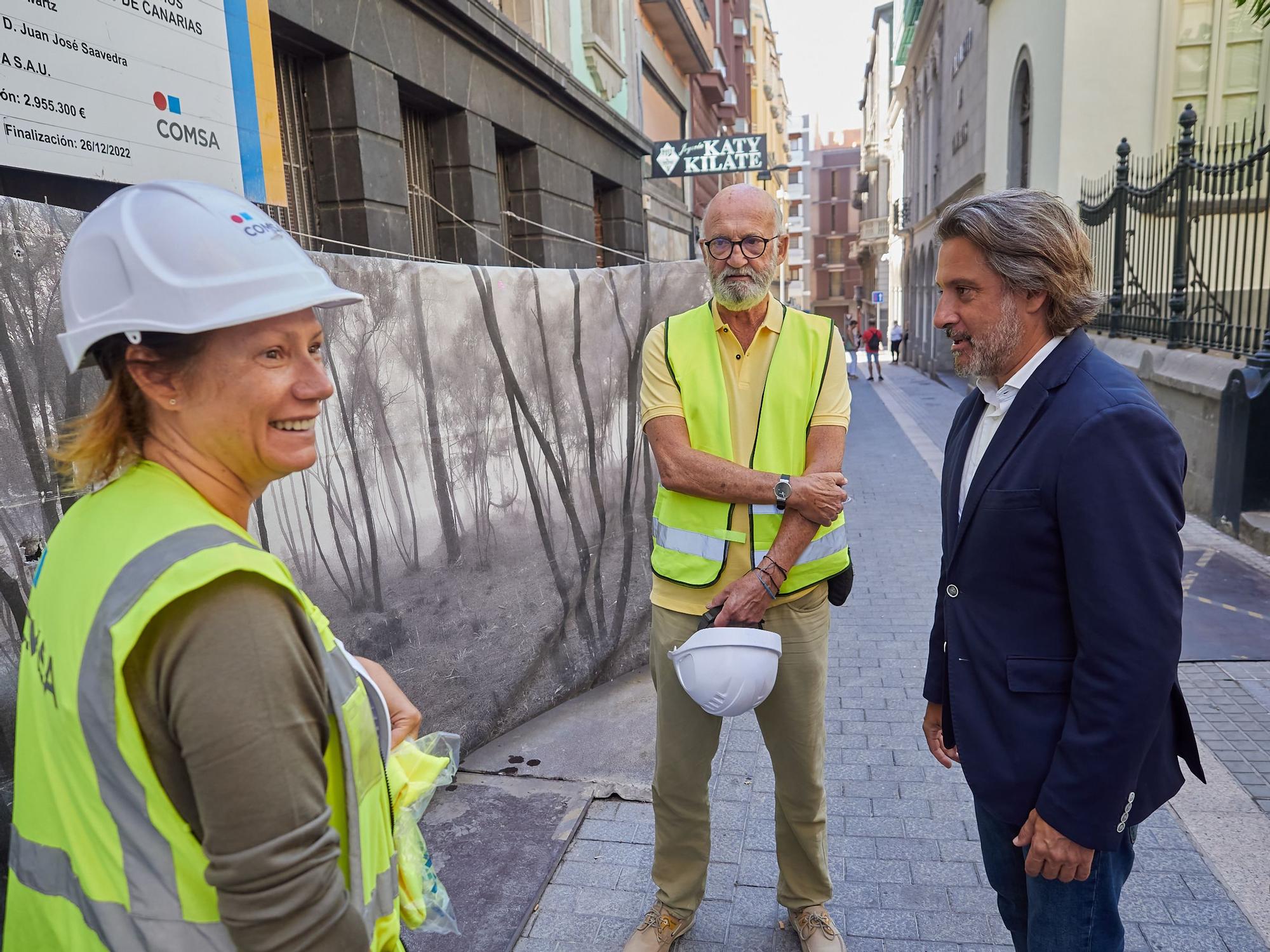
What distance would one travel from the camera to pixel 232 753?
100cm

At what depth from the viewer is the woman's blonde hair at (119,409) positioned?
1.11 m

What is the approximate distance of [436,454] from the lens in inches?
142

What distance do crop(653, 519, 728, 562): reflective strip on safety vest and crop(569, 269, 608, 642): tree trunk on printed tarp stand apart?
174cm

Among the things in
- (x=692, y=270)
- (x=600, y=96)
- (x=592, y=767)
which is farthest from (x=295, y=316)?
(x=600, y=96)

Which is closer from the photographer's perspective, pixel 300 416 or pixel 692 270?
pixel 300 416

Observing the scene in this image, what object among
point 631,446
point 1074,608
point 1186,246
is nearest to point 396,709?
point 1074,608

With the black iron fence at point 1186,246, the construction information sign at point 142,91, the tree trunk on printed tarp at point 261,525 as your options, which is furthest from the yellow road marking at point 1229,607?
the construction information sign at point 142,91

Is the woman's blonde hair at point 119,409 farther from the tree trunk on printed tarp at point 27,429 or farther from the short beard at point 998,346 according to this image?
the short beard at point 998,346

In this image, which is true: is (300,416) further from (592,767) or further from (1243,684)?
(1243,684)

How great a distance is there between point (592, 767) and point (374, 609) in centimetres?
115

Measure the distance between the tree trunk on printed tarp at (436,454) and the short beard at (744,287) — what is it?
1.32 m

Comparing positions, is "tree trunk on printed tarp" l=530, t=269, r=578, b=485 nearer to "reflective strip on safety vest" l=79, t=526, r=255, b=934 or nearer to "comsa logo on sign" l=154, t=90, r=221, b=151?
"comsa logo on sign" l=154, t=90, r=221, b=151

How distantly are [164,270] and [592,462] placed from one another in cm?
340

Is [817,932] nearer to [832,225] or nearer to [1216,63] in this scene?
[1216,63]
